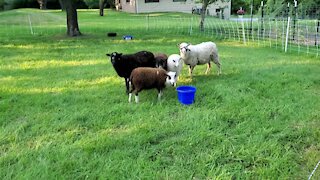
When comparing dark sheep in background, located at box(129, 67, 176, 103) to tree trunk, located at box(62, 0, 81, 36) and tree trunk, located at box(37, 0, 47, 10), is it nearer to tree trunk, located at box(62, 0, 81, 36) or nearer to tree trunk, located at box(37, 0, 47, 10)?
tree trunk, located at box(62, 0, 81, 36)

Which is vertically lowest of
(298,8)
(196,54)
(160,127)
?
(160,127)

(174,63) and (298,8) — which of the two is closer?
(174,63)

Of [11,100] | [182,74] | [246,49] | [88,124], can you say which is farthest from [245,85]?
[246,49]

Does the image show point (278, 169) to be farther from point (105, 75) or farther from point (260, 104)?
point (105, 75)

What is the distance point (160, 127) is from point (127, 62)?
6.66 feet

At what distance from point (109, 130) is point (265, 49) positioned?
9.31m

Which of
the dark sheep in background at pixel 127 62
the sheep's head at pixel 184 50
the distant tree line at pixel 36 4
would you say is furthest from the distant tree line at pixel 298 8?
the distant tree line at pixel 36 4

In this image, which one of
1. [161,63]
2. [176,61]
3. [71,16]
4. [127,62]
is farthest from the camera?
[71,16]

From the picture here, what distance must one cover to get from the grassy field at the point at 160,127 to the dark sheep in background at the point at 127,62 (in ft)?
1.51

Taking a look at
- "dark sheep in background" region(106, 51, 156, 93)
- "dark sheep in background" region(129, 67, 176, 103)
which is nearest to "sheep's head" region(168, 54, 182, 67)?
"dark sheep in background" region(106, 51, 156, 93)

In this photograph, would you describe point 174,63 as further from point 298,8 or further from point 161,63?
point 298,8

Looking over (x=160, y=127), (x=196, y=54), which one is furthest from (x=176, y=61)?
(x=160, y=127)

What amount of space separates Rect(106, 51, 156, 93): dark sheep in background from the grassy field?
1.51 feet

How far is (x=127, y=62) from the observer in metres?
6.05
